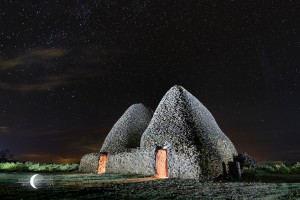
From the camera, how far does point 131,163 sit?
23.2 m

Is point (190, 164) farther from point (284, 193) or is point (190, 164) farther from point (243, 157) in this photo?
point (284, 193)

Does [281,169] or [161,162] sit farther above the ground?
[161,162]

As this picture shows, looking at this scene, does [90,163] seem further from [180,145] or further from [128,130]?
[180,145]

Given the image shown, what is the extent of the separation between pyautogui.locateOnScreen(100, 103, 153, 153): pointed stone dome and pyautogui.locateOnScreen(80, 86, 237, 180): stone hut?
2265mm

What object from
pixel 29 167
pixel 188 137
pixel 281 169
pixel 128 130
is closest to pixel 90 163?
pixel 128 130

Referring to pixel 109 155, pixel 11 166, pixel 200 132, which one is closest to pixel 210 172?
pixel 200 132

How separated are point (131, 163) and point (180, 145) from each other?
591 centimetres

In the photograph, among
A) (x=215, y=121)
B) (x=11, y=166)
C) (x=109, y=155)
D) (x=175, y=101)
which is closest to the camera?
(x=175, y=101)

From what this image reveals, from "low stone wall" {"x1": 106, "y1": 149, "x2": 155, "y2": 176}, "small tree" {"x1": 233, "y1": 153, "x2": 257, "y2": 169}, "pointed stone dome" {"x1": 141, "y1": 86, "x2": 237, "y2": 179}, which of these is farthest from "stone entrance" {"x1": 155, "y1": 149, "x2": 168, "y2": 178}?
"small tree" {"x1": 233, "y1": 153, "x2": 257, "y2": 169}

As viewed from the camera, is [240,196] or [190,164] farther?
[190,164]

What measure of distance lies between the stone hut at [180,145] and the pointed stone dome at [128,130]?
2.26 meters

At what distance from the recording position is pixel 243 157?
859 inches

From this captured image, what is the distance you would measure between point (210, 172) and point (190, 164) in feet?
4.11

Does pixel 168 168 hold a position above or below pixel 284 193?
above
